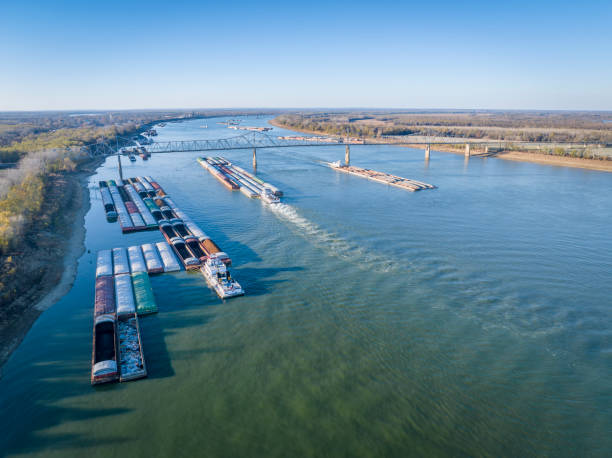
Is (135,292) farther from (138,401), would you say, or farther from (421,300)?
(421,300)

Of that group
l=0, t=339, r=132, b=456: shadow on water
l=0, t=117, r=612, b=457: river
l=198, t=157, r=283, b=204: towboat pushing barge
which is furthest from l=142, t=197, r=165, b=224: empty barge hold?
l=0, t=339, r=132, b=456: shadow on water

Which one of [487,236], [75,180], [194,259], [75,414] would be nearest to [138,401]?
[75,414]

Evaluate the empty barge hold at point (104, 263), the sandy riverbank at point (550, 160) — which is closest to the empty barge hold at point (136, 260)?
the empty barge hold at point (104, 263)

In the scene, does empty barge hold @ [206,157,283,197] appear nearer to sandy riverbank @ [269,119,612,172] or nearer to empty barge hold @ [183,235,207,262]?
empty barge hold @ [183,235,207,262]

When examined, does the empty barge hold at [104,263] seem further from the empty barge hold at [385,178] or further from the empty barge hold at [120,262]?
the empty barge hold at [385,178]

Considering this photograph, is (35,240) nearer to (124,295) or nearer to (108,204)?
(124,295)
